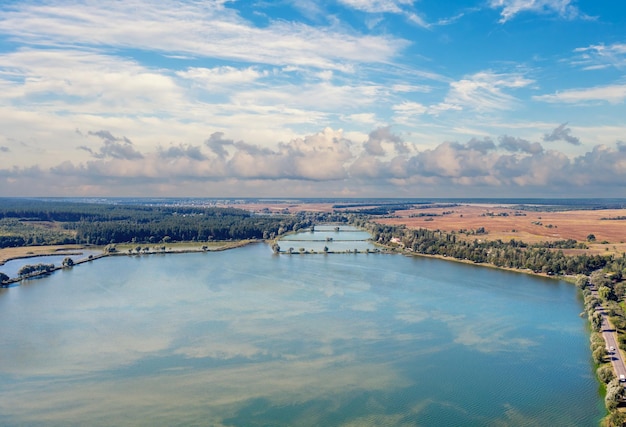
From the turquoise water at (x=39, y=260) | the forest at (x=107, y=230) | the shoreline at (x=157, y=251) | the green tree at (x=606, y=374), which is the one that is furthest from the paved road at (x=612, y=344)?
the forest at (x=107, y=230)

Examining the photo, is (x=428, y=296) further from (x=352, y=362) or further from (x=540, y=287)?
(x=352, y=362)

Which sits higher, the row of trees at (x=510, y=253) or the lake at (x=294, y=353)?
the row of trees at (x=510, y=253)

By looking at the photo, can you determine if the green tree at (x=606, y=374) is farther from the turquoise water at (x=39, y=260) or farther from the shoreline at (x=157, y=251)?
the turquoise water at (x=39, y=260)

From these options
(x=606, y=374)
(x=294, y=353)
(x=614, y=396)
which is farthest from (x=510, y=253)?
(x=294, y=353)

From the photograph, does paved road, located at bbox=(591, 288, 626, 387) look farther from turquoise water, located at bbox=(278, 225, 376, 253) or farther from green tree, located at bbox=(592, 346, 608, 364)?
turquoise water, located at bbox=(278, 225, 376, 253)

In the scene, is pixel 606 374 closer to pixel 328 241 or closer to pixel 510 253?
pixel 510 253

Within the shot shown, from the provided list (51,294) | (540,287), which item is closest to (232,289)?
(51,294)

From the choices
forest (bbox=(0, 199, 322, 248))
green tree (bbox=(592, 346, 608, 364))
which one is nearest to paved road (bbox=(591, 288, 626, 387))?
green tree (bbox=(592, 346, 608, 364))
